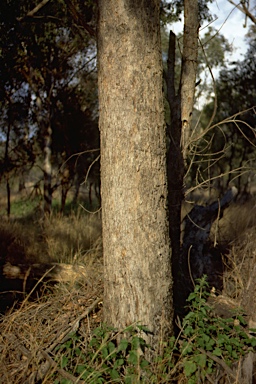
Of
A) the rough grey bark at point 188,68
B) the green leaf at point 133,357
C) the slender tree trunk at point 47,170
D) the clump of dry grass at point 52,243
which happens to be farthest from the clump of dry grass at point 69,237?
the green leaf at point 133,357

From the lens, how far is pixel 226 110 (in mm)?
15445

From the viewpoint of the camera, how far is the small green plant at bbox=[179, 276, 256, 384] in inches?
122

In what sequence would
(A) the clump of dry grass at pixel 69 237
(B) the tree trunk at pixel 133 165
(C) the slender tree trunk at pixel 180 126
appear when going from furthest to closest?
(A) the clump of dry grass at pixel 69 237 < (C) the slender tree trunk at pixel 180 126 < (B) the tree trunk at pixel 133 165

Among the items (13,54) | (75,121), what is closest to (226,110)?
(75,121)

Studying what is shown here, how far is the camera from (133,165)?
309 cm

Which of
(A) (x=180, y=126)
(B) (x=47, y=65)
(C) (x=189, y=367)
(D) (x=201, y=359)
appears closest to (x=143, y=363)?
(C) (x=189, y=367)

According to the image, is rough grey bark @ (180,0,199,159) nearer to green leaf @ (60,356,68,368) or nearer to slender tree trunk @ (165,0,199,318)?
slender tree trunk @ (165,0,199,318)

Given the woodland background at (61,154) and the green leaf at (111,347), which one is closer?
the green leaf at (111,347)

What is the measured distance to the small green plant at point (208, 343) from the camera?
3.09 metres

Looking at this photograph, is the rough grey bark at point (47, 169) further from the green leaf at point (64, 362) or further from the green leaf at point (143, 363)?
the green leaf at point (143, 363)

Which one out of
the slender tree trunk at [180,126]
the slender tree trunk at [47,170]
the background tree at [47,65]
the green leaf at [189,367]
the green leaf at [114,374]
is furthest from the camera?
the slender tree trunk at [47,170]

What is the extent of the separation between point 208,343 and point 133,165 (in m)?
1.46

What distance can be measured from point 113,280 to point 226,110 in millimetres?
13280

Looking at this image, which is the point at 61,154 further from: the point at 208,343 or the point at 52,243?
the point at 208,343
